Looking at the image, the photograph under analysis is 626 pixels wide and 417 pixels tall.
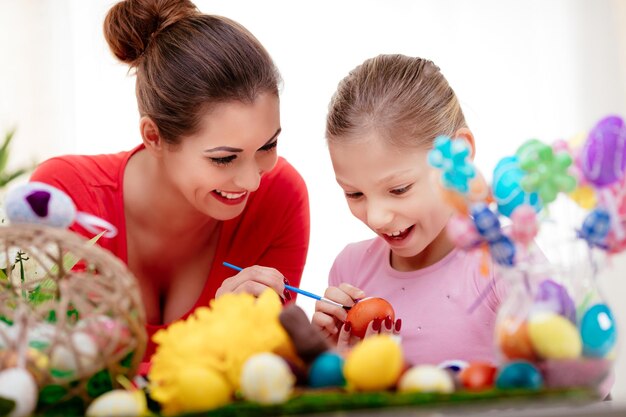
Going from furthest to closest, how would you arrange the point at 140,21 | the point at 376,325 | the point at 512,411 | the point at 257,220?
the point at 257,220
the point at 140,21
the point at 376,325
the point at 512,411

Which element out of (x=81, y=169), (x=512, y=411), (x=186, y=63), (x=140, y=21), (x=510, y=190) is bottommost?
(x=512, y=411)

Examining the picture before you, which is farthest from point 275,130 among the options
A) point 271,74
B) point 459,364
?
point 459,364

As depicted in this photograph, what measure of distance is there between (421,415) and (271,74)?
1.04m

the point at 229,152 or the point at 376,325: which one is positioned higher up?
the point at 229,152

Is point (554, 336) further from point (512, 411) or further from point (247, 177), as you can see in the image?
point (247, 177)

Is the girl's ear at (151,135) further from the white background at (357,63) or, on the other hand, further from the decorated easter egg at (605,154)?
the white background at (357,63)

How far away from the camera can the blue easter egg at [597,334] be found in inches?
33.2

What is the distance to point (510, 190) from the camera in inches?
36.0

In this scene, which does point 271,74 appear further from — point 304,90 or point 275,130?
point 304,90

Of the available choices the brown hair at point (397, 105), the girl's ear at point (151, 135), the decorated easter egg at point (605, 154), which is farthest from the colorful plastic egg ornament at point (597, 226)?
the girl's ear at point (151, 135)

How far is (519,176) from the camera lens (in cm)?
91

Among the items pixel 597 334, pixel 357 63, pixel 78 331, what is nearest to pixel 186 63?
pixel 78 331

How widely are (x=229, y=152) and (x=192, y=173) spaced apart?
0.11m

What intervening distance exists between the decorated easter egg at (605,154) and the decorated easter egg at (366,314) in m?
0.51
